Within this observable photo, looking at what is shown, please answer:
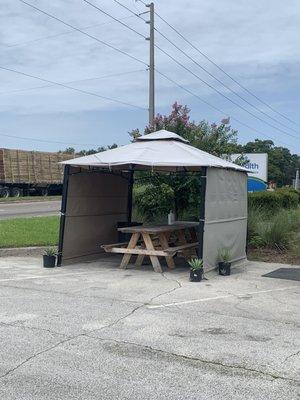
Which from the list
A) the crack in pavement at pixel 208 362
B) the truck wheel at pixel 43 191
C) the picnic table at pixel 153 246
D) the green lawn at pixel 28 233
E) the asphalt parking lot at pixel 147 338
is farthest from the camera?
the truck wheel at pixel 43 191

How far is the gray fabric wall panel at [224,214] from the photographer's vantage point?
978 cm

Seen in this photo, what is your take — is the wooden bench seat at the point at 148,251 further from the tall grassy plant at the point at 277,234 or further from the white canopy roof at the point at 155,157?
the tall grassy plant at the point at 277,234

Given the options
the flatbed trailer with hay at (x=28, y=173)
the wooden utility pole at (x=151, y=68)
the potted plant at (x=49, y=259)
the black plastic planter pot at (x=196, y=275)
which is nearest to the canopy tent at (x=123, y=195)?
the potted plant at (x=49, y=259)

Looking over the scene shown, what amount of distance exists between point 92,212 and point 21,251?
189 centimetres

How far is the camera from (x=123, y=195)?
13211mm

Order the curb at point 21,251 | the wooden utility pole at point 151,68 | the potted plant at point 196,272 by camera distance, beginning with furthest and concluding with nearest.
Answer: the wooden utility pole at point 151,68 < the curb at point 21,251 < the potted plant at point 196,272

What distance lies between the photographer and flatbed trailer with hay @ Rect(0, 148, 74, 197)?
36.9 metres

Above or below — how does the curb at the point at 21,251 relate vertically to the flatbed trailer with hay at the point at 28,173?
below

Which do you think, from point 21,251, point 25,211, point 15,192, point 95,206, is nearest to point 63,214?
point 95,206

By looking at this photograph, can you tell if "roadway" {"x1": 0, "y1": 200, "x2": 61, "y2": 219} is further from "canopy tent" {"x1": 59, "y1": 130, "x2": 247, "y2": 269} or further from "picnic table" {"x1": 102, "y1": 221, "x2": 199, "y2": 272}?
"picnic table" {"x1": 102, "y1": 221, "x2": 199, "y2": 272}

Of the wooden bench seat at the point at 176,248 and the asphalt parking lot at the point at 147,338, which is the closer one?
the asphalt parking lot at the point at 147,338

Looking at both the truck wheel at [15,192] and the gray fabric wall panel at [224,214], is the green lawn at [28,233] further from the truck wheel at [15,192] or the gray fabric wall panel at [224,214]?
the truck wheel at [15,192]

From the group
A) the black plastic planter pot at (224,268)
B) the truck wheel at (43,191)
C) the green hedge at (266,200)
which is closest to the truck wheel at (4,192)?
the truck wheel at (43,191)

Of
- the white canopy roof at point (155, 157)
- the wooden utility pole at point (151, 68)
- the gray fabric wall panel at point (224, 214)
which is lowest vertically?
the gray fabric wall panel at point (224, 214)
